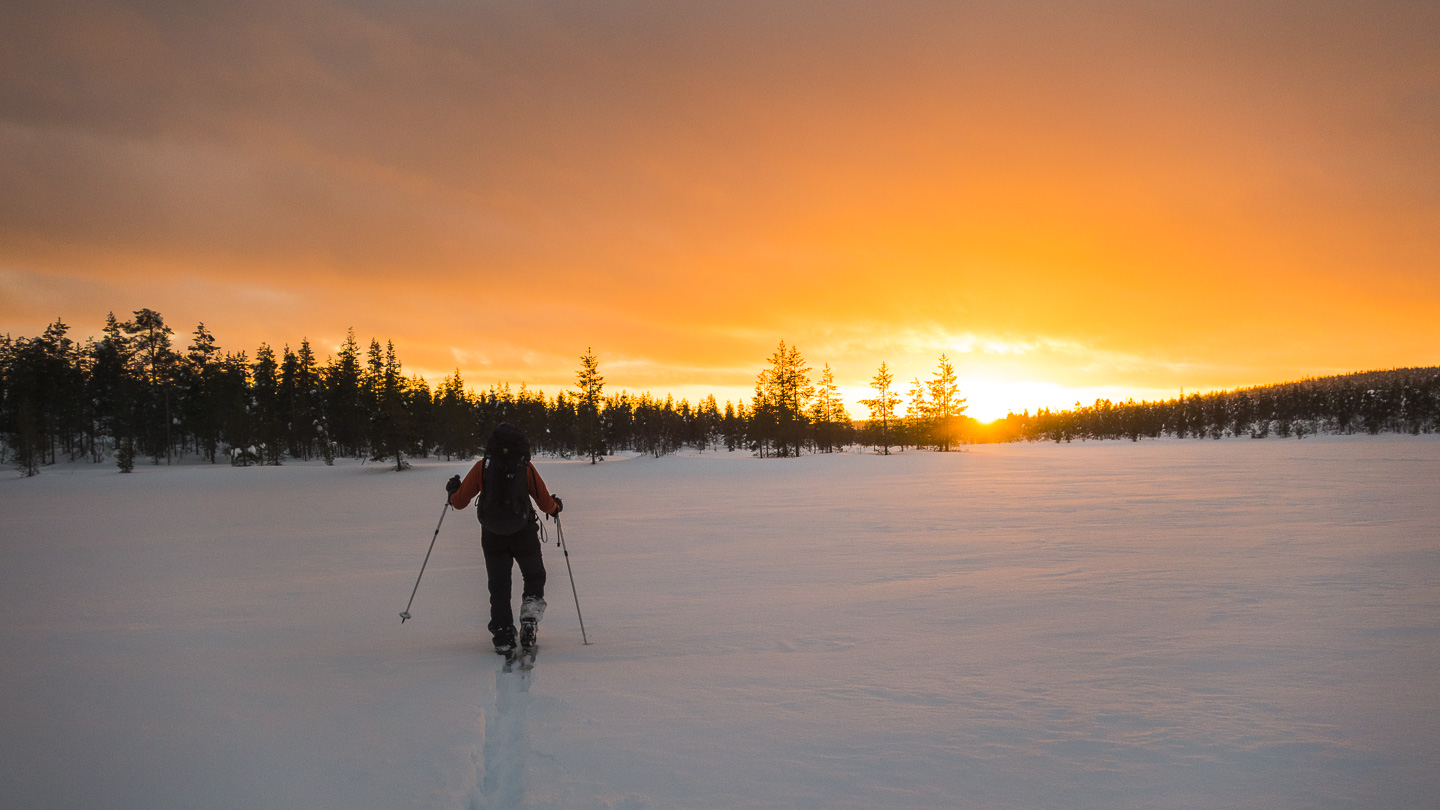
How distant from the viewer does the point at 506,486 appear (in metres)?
6.17

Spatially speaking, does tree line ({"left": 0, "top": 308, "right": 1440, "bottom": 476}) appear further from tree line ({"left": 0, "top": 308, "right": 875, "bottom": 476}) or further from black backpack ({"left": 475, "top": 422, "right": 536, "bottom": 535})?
black backpack ({"left": 475, "top": 422, "right": 536, "bottom": 535})

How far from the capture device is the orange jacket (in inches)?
250

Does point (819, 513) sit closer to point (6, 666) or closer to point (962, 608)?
point (962, 608)

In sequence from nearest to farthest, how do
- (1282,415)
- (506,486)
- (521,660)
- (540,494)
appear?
1. (521,660)
2. (506,486)
3. (540,494)
4. (1282,415)

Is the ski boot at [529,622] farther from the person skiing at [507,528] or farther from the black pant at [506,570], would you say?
the black pant at [506,570]

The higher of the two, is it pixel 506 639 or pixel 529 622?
pixel 529 622

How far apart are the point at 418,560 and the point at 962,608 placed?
10396 millimetres

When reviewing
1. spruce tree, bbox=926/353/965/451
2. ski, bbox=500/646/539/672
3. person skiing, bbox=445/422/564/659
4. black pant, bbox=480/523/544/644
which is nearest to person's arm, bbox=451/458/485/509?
person skiing, bbox=445/422/564/659

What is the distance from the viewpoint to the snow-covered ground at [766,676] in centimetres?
378

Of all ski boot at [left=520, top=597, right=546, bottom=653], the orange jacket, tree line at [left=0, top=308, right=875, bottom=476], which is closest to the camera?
ski boot at [left=520, top=597, right=546, bottom=653]

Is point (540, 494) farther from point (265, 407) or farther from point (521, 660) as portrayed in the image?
point (265, 407)

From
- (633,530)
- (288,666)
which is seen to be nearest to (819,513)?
(633,530)

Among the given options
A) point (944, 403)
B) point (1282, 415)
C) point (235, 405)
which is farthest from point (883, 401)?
point (1282, 415)

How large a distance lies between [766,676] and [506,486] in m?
3.23
